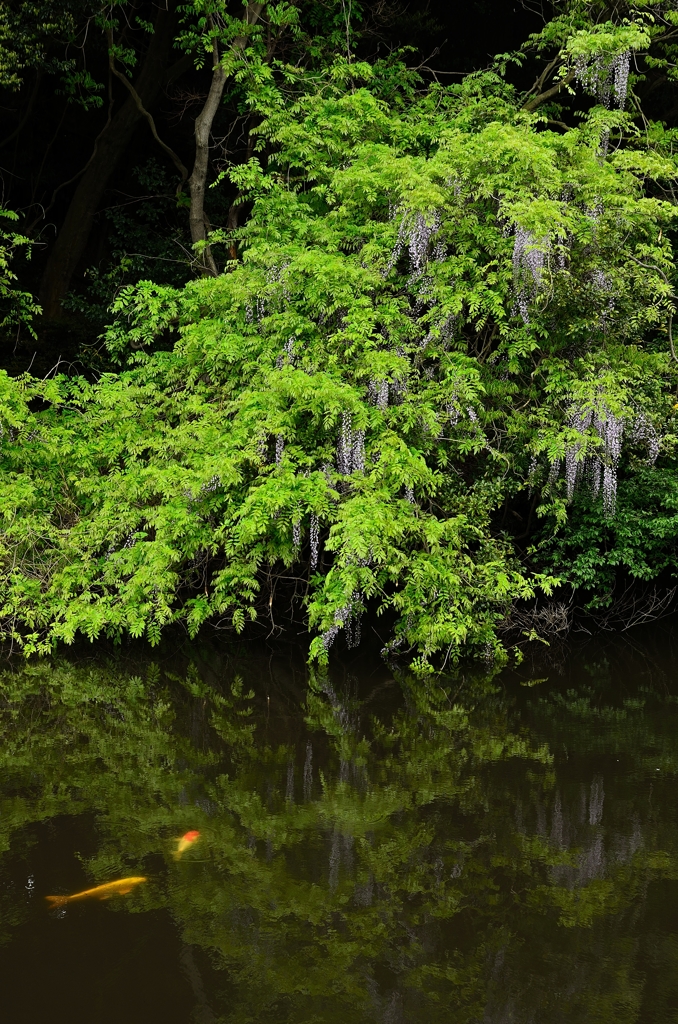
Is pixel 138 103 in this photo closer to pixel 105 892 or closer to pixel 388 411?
pixel 388 411

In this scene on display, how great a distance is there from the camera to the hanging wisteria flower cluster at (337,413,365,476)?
22.1 ft

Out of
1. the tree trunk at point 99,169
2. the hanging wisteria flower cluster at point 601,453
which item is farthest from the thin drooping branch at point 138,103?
the hanging wisteria flower cluster at point 601,453

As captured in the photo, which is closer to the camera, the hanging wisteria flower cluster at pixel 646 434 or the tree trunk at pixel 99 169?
the hanging wisteria flower cluster at pixel 646 434

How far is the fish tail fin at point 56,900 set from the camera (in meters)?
3.77

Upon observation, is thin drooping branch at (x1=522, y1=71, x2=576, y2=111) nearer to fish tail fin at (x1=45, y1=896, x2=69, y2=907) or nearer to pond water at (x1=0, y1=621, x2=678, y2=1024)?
pond water at (x1=0, y1=621, x2=678, y2=1024)

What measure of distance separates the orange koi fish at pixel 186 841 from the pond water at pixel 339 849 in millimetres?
41

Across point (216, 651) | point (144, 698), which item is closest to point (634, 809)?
point (144, 698)

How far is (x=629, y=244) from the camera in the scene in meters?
7.73

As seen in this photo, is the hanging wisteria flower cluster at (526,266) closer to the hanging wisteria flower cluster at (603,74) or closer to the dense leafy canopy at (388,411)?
the dense leafy canopy at (388,411)

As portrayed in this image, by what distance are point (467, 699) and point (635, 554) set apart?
7.75 feet

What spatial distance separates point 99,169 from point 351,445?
737cm

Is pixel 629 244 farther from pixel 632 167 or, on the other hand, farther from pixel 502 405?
pixel 502 405

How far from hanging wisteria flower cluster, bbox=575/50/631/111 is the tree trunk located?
19.6ft

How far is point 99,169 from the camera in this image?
12.1m
